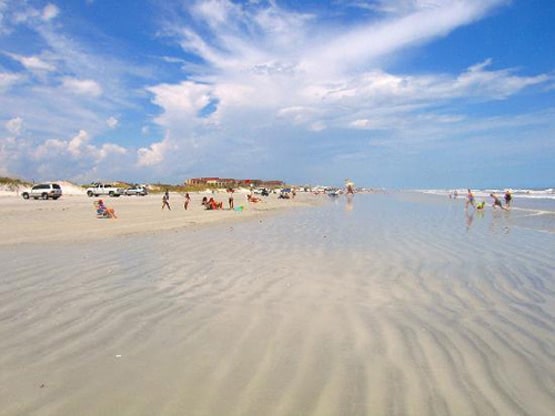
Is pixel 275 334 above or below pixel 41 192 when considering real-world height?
below

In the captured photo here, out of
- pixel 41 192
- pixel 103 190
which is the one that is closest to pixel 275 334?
pixel 41 192

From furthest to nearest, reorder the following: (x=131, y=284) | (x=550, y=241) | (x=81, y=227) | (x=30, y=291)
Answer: (x=81, y=227), (x=550, y=241), (x=131, y=284), (x=30, y=291)

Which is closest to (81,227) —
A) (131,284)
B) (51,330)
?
(131,284)

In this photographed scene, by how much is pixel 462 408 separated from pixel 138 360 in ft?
9.49

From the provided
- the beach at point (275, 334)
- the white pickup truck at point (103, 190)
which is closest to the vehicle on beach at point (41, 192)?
the white pickup truck at point (103, 190)

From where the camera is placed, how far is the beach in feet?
11.9

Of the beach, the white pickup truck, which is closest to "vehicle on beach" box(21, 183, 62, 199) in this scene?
the white pickup truck

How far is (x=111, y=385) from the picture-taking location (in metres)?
3.79

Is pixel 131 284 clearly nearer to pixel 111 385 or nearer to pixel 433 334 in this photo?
pixel 111 385

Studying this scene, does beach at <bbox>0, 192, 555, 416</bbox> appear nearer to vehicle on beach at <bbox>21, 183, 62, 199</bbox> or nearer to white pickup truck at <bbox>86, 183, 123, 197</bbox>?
vehicle on beach at <bbox>21, 183, 62, 199</bbox>

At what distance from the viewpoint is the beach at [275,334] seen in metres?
3.62

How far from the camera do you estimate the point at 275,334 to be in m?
5.23

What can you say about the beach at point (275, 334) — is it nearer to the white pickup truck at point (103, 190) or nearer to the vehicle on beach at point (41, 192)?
the vehicle on beach at point (41, 192)

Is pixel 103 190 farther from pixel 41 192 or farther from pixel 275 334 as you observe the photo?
pixel 275 334
